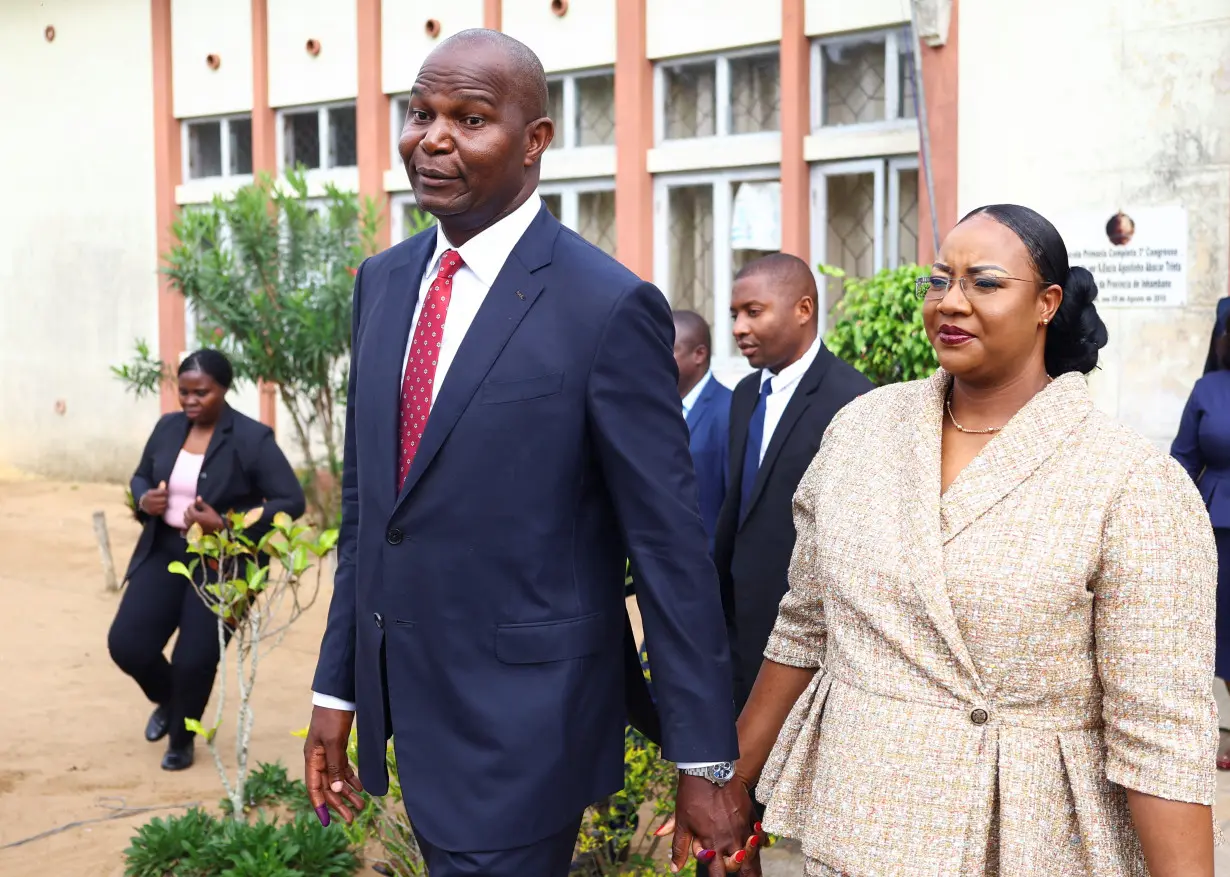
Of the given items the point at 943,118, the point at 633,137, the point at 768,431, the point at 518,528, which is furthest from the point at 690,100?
the point at 518,528

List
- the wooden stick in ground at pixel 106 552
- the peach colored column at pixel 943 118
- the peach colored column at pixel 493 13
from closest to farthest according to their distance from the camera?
the peach colored column at pixel 943 118 → the wooden stick in ground at pixel 106 552 → the peach colored column at pixel 493 13

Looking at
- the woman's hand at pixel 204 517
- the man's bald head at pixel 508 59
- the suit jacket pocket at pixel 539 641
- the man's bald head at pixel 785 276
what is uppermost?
the man's bald head at pixel 508 59

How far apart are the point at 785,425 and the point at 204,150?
1291cm

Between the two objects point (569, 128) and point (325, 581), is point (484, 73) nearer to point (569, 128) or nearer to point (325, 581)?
point (325, 581)

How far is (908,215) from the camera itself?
10820mm

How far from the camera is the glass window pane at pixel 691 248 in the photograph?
12.2 meters

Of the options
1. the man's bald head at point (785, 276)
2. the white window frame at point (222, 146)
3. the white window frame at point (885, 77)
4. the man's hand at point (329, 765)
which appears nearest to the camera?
the man's hand at point (329, 765)

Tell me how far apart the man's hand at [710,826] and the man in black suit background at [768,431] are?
5.69ft

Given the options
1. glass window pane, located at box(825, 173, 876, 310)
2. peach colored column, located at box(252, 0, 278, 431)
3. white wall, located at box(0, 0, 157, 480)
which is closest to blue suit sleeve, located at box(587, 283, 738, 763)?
glass window pane, located at box(825, 173, 876, 310)

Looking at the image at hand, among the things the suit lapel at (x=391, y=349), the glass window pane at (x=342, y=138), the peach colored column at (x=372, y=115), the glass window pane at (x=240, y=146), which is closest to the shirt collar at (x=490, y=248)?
the suit lapel at (x=391, y=349)

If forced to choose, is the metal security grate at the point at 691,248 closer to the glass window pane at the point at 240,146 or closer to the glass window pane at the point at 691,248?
the glass window pane at the point at 691,248

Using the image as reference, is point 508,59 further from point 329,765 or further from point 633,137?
point 633,137

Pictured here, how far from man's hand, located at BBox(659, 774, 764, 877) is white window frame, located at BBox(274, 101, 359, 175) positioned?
1232 cm

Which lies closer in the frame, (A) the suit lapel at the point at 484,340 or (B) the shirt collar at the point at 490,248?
(A) the suit lapel at the point at 484,340
